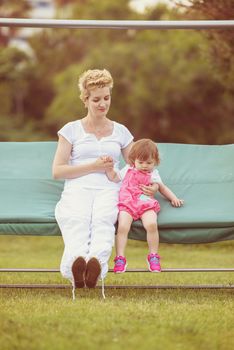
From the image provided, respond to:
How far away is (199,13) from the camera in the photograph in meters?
6.76

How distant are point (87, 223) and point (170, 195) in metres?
0.58

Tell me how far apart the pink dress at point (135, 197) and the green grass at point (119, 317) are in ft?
1.62

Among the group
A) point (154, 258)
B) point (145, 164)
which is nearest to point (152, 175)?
point (145, 164)

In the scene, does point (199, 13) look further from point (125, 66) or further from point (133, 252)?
point (125, 66)

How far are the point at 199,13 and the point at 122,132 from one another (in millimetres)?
2175

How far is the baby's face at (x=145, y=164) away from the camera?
4770mm

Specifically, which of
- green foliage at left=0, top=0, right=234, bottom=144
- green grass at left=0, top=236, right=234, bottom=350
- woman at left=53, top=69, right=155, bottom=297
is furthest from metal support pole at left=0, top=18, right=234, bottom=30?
green foliage at left=0, top=0, right=234, bottom=144

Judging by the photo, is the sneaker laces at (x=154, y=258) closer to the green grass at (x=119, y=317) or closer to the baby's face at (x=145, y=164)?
the green grass at (x=119, y=317)

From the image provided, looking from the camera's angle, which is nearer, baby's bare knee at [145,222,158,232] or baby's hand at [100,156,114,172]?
baby's bare knee at [145,222,158,232]

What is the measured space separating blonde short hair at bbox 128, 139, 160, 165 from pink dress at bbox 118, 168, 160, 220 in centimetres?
10

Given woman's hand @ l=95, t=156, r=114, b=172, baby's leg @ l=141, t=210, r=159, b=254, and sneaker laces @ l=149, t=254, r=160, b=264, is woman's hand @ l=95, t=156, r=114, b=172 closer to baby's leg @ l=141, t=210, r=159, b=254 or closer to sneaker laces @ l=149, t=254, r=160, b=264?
baby's leg @ l=141, t=210, r=159, b=254

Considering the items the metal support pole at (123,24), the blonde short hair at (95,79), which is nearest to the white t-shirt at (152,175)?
the blonde short hair at (95,79)

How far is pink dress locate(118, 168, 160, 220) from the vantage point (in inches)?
181

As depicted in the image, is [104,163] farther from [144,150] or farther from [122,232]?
[122,232]
